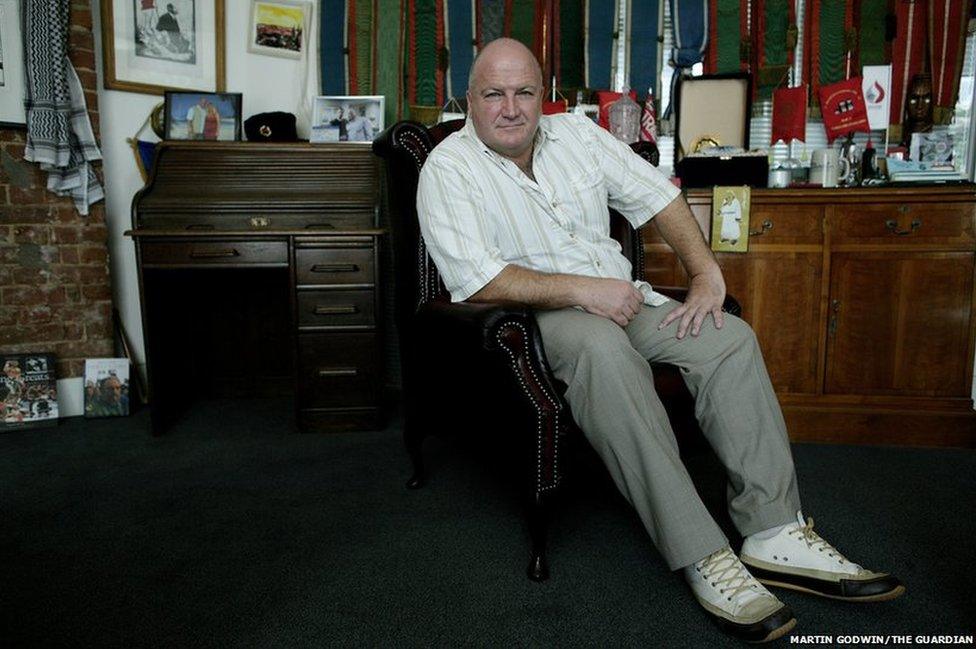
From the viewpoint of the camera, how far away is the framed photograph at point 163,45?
2951mm

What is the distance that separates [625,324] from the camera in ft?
5.06

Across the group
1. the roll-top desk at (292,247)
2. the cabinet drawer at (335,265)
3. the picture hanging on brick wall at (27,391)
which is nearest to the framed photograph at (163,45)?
the roll-top desk at (292,247)

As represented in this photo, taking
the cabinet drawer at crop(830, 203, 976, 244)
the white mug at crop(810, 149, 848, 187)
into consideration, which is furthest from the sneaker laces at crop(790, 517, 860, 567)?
the white mug at crop(810, 149, 848, 187)

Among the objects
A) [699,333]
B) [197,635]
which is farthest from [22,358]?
[699,333]

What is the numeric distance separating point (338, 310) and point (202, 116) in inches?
45.9

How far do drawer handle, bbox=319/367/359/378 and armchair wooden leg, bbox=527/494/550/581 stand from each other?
1.31 meters

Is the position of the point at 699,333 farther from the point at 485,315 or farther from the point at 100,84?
the point at 100,84

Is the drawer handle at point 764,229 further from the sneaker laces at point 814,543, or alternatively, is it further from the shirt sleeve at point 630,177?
the sneaker laces at point 814,543

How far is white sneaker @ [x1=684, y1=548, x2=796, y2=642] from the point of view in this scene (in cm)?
121

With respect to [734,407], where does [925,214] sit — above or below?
above

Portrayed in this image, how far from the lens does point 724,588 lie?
127 centimetres

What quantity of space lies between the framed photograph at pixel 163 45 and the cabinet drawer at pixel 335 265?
1.16 meters

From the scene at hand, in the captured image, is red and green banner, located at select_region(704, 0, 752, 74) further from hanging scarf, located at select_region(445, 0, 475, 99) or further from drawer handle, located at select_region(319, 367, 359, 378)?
drawer handle, located at select_region(319, 367, 359, 378)

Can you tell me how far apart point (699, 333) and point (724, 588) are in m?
0.56
